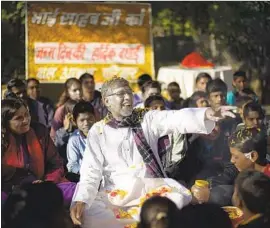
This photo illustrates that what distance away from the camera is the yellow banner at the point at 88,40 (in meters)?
8.79

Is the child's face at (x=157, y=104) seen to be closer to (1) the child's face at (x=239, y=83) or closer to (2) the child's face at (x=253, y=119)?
(2) the child's face at (x=253, y=119)

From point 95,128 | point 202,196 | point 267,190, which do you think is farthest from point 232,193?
point 95,128

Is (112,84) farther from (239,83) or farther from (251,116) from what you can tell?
(239,83)

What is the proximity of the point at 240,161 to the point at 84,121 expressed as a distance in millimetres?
1387

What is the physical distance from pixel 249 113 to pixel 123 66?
404cm

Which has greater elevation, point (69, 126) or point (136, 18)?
point (136, 18)

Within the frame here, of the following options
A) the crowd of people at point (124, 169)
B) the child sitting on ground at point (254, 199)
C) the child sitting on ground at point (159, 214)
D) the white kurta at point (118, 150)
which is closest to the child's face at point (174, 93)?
the crowd of people at point (124, 169)

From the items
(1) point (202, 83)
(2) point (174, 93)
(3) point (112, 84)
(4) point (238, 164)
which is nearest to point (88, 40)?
(2) point (174, 93)

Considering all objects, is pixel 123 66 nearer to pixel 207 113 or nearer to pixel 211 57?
pixel 211 57

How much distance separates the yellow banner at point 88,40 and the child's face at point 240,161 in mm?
4892

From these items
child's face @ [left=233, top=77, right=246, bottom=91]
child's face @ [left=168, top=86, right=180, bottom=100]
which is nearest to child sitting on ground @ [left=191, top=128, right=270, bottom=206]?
child's face @ [left=233, top=77, right=246, bottom=91]

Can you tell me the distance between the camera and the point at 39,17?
881cm

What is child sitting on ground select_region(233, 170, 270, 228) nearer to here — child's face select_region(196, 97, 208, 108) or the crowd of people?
the crowd of people

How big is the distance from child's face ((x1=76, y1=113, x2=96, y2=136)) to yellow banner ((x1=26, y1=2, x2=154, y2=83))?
12.4 feet
